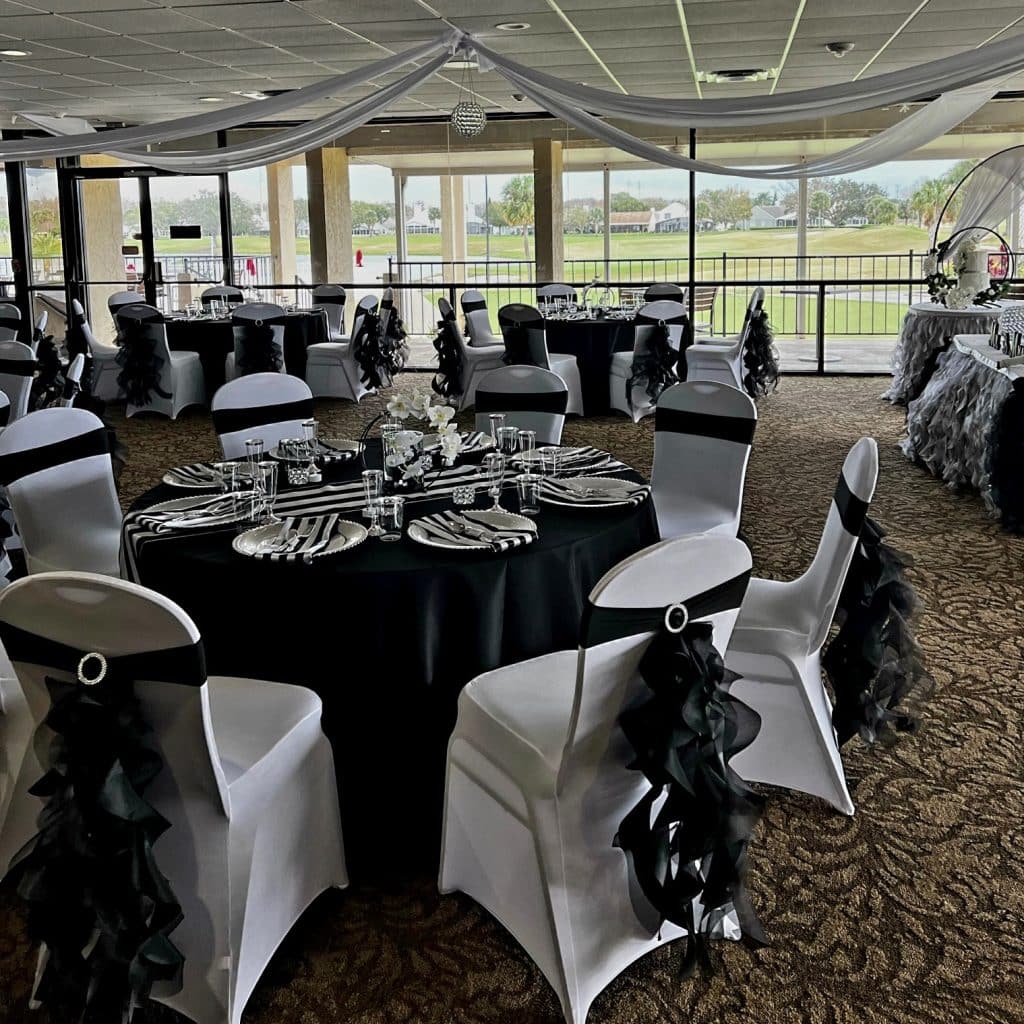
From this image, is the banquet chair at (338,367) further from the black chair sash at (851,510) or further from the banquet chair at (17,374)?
the black chair sash at (851,510)

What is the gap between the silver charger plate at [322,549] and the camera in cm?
269

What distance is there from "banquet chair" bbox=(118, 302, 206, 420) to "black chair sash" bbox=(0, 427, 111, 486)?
5.37 meters

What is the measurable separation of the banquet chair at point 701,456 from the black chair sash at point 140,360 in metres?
6.02

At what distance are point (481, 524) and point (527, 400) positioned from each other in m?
1.93

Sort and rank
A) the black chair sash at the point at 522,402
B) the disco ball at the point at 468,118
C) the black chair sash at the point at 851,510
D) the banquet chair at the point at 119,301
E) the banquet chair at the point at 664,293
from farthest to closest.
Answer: the banquet chair at the point at 664,293, the banquet chair at the point at 119,301, the disco ball at the point at 468,118, the black chair sash at the point at 522,402, the black chair sash at the point at 851,510

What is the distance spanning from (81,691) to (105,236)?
14.0 metres

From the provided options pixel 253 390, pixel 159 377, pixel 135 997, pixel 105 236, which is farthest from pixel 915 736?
pixel 105 236

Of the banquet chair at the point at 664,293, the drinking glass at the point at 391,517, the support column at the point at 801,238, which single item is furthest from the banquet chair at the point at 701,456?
the support column at the point at 801,238

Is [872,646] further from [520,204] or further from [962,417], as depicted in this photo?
[520,204]

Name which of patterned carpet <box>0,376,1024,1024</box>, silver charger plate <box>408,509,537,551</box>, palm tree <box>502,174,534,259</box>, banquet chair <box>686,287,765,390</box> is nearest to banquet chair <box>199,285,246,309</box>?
palm tree <box>502,174,534,259</box>

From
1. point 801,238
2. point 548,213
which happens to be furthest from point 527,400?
point 801,238

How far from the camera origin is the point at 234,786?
221 cm

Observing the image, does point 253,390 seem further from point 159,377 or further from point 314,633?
point 159,377

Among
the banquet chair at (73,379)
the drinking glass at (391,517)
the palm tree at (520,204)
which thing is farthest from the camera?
the palm tree at (520,204)
